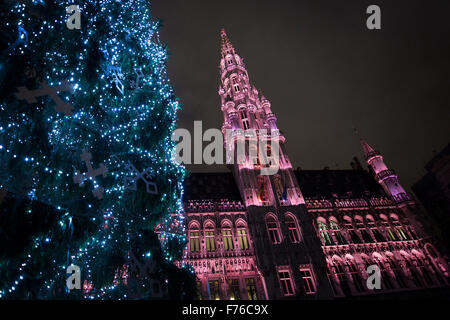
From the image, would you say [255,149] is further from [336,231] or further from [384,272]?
[384,272]

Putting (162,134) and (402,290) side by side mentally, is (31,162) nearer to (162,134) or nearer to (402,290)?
(162,134)

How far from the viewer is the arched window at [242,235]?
2352 cm

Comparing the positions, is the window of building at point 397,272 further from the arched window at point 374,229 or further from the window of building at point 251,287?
the window of building at point 251,287

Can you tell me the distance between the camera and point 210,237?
23.6 metres

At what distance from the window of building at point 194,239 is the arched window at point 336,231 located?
1275 centimetres

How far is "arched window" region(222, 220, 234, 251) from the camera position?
23250mm

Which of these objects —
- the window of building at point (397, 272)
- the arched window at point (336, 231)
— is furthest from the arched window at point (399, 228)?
the arched window at point (336, 231)

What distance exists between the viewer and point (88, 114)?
29.3 ft

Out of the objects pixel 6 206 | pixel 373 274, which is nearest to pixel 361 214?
pixel 373 274

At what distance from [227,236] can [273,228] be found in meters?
4.12

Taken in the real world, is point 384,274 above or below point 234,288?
above

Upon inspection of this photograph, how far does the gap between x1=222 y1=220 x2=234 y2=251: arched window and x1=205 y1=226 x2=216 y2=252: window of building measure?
3.04 feet

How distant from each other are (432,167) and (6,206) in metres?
37.8

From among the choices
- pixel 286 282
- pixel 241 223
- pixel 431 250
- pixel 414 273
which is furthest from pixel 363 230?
pixel 241 223
